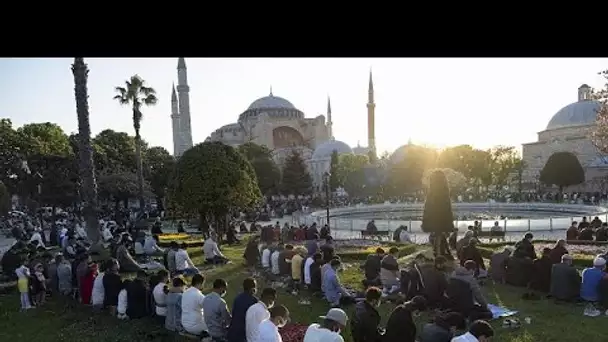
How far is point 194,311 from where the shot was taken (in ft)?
24.9

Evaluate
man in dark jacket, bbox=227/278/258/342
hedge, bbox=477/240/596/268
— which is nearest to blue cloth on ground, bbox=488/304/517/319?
man in dark jacket, bbox=227/278/258/342

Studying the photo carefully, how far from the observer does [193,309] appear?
7.59 metres

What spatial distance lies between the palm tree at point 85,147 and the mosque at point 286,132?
181ft

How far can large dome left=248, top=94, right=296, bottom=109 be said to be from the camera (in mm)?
96250

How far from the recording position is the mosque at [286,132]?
79625mm

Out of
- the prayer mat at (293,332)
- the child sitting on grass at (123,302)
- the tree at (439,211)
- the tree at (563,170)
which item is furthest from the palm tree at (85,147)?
the tree at (563,170)

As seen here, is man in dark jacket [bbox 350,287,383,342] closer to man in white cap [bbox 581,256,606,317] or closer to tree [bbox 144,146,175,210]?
man in white cap [bbox 581,256,606,317]

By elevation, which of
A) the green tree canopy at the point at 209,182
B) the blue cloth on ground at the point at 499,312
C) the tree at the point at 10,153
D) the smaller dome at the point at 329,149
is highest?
the smaller dome at the point at 329,149

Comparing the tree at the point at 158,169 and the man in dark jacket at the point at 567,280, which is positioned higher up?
the tree at the point at 158,169

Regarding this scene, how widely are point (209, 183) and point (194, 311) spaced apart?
10580mm

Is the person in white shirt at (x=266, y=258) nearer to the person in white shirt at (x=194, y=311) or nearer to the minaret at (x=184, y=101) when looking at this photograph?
the person in white shirt at (x=194, y=311)
